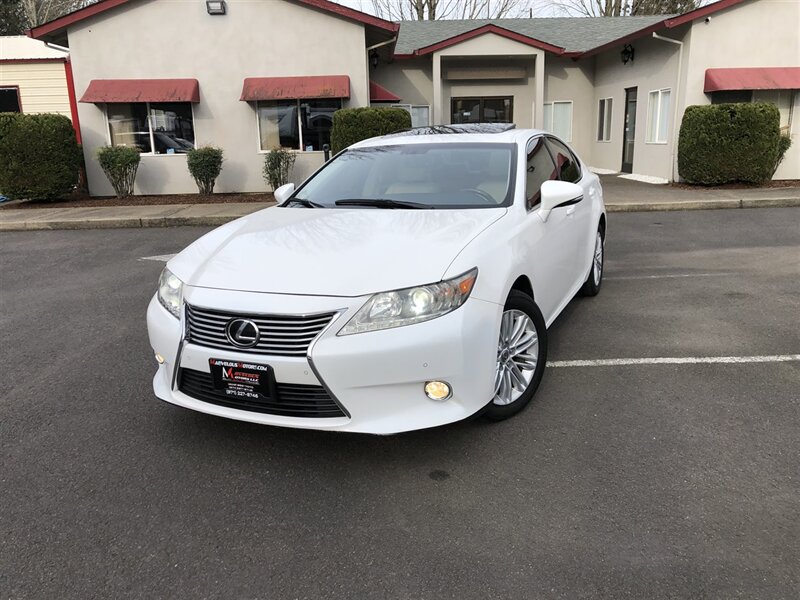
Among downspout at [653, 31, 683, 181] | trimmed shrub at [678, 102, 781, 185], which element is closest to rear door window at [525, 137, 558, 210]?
trimmed shrub at [678, 102, 781, 185]

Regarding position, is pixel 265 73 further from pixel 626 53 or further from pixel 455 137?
pixel 455 137

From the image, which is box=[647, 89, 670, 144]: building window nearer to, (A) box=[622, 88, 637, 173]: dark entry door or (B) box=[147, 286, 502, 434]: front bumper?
(A) box=[622, 88, 637, 173]: dark entry door

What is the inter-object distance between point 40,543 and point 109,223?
10.2 metres

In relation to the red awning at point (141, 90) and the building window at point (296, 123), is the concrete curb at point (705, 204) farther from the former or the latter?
the red awning at point (141, 90)

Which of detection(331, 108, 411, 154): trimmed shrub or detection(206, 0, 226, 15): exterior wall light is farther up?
detection(206, 0, 226, 15): exterior wall light

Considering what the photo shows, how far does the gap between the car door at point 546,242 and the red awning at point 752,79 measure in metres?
12.1

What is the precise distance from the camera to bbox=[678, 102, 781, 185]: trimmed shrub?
13648mm

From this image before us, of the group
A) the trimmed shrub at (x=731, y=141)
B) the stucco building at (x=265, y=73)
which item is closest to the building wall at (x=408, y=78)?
the stucco building at (x=265, y=73)

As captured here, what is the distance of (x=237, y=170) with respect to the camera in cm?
1587

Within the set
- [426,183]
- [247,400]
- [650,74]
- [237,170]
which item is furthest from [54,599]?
[650,74]

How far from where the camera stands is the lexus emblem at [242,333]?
2988 mm

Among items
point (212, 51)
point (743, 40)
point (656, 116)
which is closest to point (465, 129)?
point (212, 51)

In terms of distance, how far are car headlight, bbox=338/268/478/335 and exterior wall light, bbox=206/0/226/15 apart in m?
14.2

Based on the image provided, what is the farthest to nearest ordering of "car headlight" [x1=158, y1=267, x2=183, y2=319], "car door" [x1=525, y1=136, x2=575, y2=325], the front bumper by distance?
"car door" [x1=525, y1=136, x2=575, y2=325] → "car headlight" [x1=158, y1=267, x2=183, y2=319] → the front bumper
